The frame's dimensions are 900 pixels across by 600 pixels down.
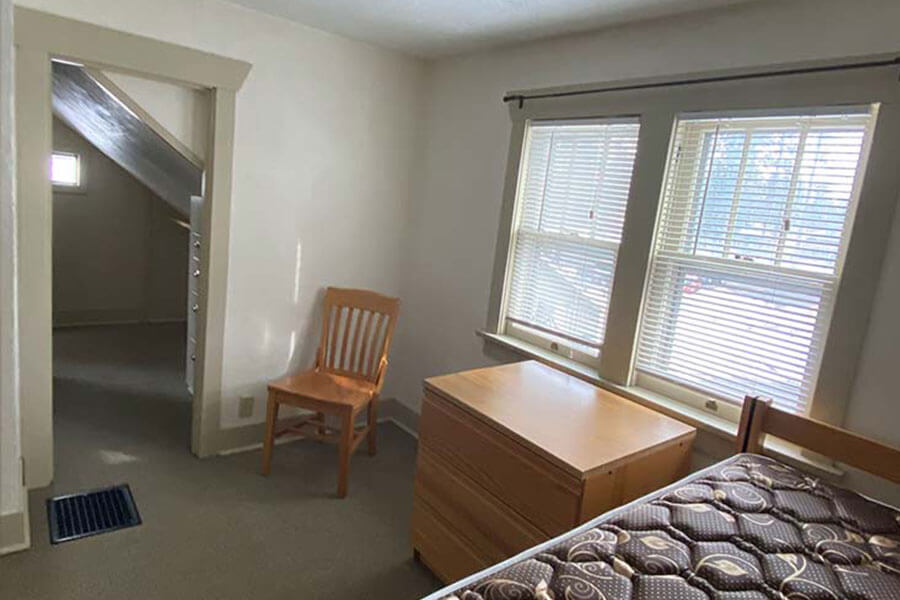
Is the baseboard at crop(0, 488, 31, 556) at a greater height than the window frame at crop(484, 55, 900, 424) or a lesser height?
lesser

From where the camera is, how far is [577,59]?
94.3 inches

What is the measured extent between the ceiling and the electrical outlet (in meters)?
1.98

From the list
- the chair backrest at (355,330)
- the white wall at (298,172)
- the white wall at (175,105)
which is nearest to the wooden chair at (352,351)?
the chair backrest at (355,330)

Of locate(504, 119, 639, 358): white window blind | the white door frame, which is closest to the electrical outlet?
the white door frame

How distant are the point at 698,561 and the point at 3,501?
2.35 meters

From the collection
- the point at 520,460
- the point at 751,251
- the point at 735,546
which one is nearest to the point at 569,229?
the point at 751,251

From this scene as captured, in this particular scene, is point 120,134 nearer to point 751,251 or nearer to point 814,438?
point 751,251

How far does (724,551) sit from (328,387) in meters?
2.04

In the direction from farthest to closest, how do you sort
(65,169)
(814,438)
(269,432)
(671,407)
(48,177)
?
(65,169)
(269,432)
(48,177)
(671,407)
(814,438)

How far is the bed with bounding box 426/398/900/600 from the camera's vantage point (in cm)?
106

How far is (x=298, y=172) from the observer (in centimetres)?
288

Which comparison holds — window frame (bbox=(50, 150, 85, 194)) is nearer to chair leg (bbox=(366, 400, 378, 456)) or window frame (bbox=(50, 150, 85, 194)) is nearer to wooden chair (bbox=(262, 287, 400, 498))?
wooden chair (bbox=(262, 287, 400, 498))

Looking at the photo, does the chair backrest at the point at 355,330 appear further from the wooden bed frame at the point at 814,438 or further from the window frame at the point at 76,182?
the window frame at the point at 76,182

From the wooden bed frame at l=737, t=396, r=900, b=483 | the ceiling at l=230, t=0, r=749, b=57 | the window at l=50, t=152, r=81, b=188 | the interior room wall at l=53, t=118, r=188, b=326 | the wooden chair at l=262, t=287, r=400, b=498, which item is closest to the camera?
the wooden bed frame at l=737, t=396, r=900, b=483
